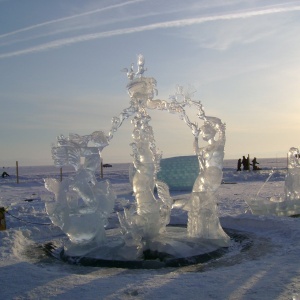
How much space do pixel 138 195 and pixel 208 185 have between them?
153 centimetres

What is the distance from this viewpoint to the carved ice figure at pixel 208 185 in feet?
30.7

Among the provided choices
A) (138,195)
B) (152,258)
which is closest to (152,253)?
(152,258)

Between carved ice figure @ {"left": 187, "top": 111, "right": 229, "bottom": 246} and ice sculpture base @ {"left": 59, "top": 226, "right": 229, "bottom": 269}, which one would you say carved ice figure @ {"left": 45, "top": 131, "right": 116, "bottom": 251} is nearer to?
ice sculpture base @ {"left": 59, "top": 226, "right": 229, "bottom": 269}

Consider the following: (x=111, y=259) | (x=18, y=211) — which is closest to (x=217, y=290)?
(x=111, y=259)

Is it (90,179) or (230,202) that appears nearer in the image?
(90,179)

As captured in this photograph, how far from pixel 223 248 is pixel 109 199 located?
2538 millimetres

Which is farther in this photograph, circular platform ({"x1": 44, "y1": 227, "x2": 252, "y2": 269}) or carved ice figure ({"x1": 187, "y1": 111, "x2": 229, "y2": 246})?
carved ice figure ({"x1": 187, "y1": 111, "x2": 229, "y2": 246})

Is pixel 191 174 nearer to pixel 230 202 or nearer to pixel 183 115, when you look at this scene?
pixel 230 202

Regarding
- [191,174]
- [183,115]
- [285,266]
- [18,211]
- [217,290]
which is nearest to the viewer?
[217,290]

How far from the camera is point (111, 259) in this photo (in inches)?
313

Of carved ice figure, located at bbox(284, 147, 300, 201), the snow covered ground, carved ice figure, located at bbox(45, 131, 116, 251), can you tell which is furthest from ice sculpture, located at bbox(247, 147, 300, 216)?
carved ice figure, located at bbox(45, 131, 116, 251)

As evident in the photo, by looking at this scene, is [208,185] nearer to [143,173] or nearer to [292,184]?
[143,173]

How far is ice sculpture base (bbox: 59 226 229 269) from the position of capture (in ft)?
25.3

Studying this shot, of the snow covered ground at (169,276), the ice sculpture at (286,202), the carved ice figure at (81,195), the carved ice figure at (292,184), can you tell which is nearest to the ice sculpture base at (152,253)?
the snow covered ground at (169,276)
